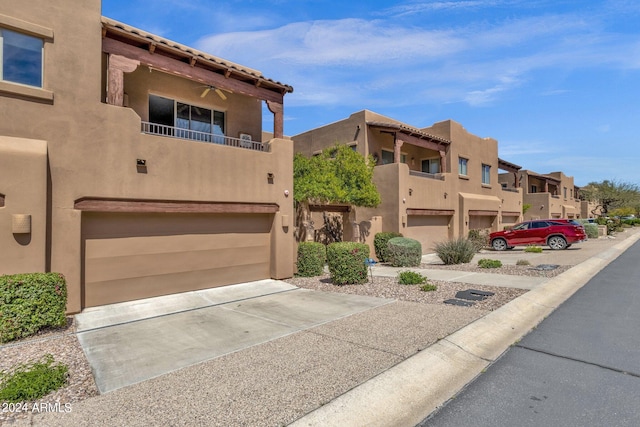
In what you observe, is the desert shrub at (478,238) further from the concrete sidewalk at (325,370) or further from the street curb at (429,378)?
the street curb at (429,378)

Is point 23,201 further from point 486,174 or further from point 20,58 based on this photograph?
point 486,174

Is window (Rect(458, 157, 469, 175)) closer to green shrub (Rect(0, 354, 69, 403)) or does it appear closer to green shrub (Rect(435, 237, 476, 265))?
green shrub (Rect(435, 237, 476, 265))

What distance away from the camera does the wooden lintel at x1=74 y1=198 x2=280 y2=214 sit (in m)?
8.09

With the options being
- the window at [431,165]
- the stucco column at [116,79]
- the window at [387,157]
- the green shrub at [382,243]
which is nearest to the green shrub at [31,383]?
the stucco column at [116,79]

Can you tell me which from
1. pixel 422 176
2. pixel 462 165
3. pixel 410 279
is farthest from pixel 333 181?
pixel 462 165

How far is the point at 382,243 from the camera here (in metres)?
16.8

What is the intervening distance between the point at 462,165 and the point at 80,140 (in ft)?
71.7

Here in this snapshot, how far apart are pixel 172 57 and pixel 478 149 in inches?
864

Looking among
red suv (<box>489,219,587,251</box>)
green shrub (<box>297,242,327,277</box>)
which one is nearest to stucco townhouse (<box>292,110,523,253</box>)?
red suv (<box>489,219,587,251</box>)

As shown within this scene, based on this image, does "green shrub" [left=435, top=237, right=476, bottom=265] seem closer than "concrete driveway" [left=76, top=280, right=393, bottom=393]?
No

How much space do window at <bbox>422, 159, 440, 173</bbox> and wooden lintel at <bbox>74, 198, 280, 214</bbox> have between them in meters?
15.1

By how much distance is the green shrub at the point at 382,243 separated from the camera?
16.6 metres

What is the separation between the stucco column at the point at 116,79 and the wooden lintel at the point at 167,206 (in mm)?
2398

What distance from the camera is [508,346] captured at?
5.75 m
